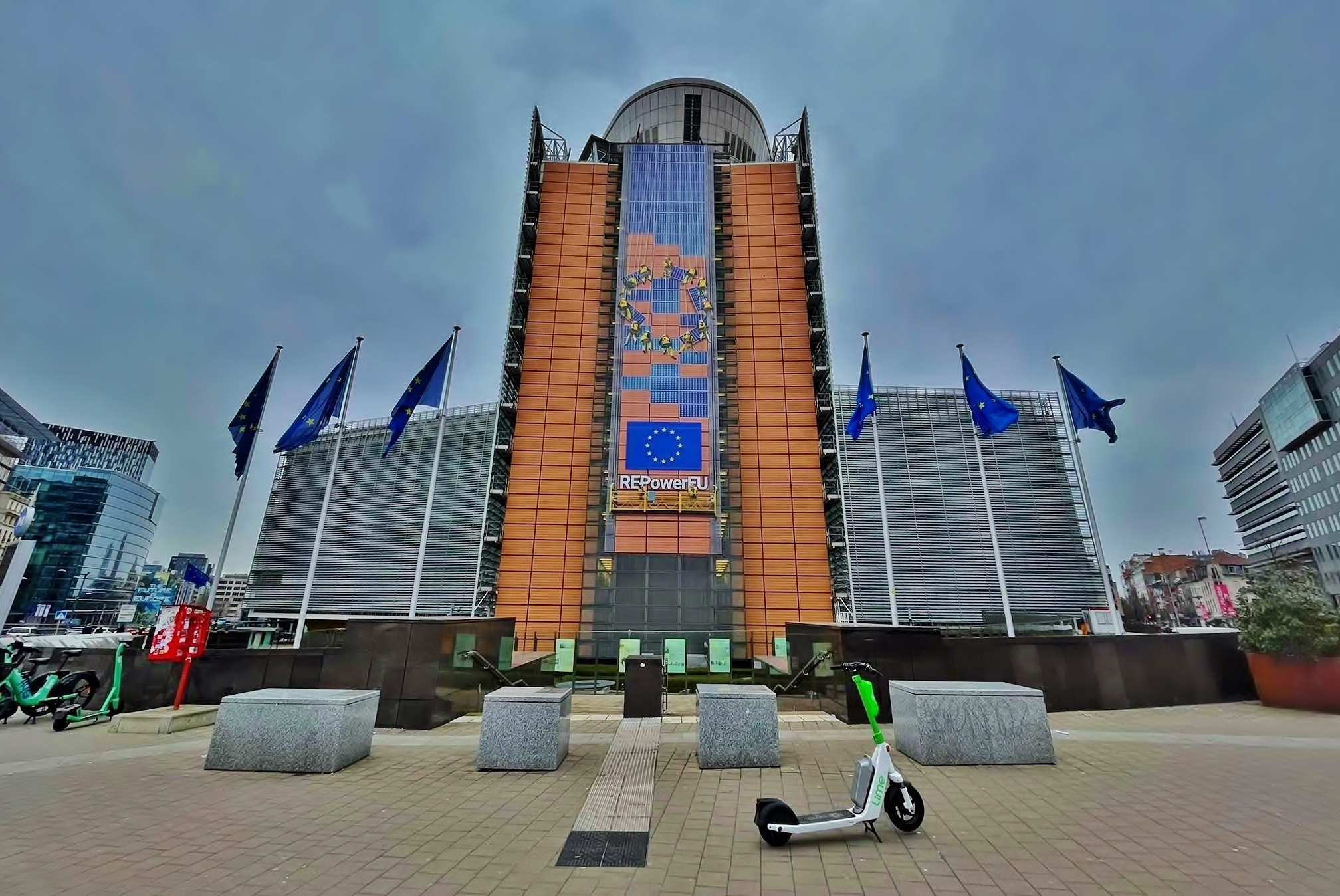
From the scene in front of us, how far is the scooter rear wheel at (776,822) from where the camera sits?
5.02 m

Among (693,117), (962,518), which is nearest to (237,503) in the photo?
(962,518)

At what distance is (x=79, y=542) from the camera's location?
10312cm

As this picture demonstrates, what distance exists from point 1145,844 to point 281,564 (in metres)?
60.0

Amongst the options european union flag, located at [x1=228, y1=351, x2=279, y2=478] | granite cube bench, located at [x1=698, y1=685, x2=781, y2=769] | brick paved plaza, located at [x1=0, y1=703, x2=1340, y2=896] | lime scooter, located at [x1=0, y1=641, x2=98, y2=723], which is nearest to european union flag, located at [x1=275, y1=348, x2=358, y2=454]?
european union flag, located at [x1=228, y1=351, x2=279, y2=478]

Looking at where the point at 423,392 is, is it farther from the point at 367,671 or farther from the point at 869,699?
the point at 869,699

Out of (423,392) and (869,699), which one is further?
(423,392)

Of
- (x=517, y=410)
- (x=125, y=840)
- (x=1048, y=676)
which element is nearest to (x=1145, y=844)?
(x=1048, y=676)

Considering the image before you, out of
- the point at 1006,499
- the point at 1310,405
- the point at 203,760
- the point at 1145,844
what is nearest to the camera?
the point at 1145,844

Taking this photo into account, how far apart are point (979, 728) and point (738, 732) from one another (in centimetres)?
360

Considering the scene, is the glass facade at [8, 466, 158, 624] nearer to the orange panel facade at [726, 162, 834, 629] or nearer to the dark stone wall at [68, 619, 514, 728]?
the dark stone wall at [68, 619, 514, 728]

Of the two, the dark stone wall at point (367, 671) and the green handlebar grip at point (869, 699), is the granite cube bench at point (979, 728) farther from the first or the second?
the dark stone wall at point (367, 671)

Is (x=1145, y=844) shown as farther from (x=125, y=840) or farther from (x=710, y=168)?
(x=710, y=168)

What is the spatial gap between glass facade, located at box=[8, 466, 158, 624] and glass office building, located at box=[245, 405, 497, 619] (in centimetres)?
8383

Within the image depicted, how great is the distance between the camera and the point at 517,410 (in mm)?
33781
